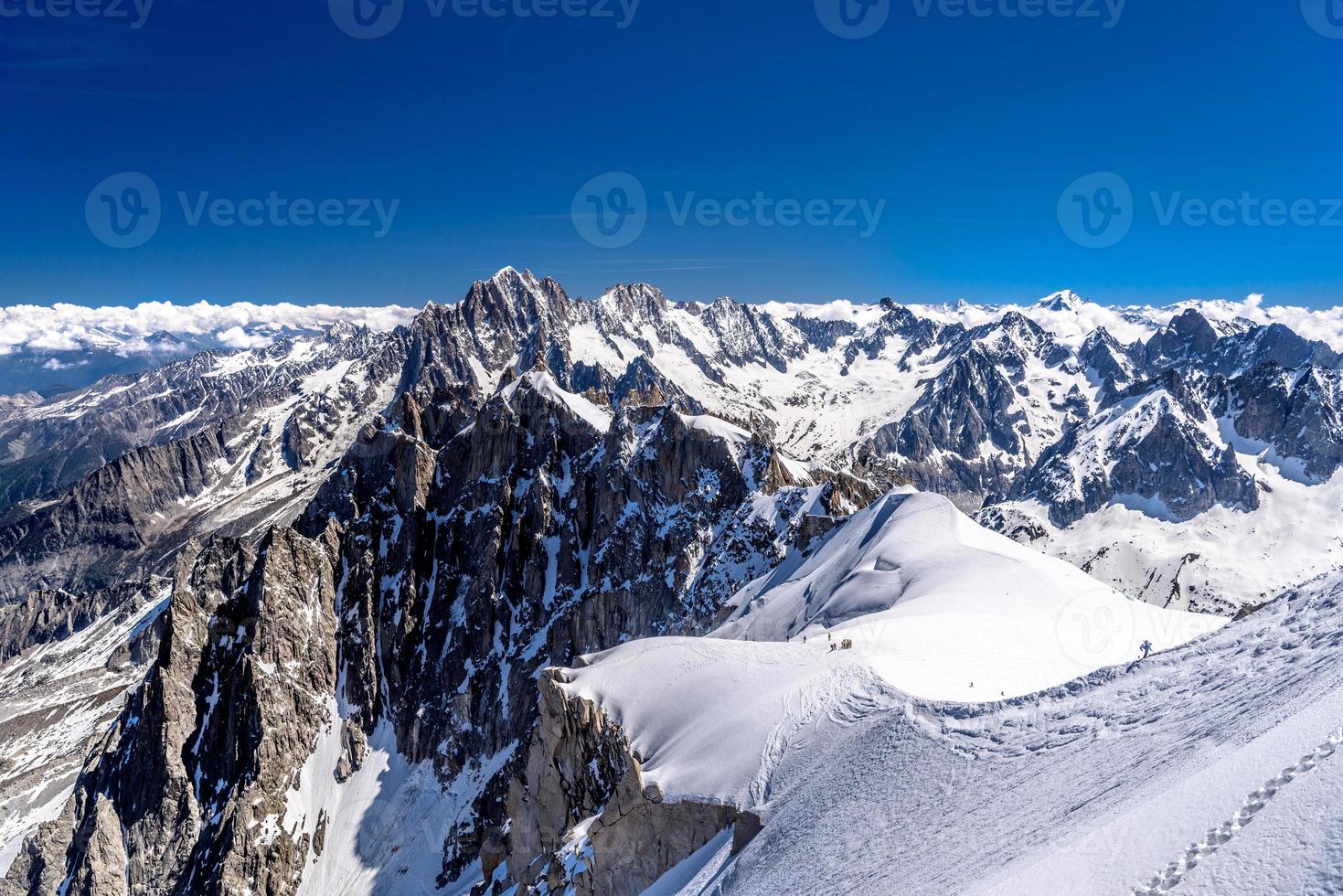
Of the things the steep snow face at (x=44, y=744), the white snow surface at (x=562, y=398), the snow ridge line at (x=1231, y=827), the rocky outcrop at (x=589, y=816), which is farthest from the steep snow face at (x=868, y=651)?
the steep snow face at (x=44, y=744)

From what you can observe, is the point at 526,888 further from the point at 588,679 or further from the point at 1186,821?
the point at 1186,821

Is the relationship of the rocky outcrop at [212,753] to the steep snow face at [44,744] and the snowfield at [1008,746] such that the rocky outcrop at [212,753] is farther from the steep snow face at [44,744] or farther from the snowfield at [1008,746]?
the snowfield at [1008,746]

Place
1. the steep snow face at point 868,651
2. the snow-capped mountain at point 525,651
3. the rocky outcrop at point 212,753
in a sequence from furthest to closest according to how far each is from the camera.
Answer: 1. the rocky outcrop at point 212,753
2. the snow-capped mountain at point 525,651
3. the steep snow face at point 868,651

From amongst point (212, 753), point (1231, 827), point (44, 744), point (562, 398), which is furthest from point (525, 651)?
point (44, 744)

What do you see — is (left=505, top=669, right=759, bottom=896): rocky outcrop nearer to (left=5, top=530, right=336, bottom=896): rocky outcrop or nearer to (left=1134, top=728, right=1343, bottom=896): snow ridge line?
(left=1134, top=728, right=1343, bottom=896): snow ridge line

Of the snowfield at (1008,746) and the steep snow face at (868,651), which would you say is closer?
the snowfield at (1008,746)

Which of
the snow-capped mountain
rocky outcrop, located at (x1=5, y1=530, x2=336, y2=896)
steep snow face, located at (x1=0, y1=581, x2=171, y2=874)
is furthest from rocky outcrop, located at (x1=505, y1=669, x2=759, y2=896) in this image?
steep snow face, located at (x1=0, y1=581, x2=171, y2=874)

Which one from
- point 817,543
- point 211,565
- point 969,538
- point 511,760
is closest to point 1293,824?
point 969,538

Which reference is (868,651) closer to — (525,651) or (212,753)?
(525,651)
